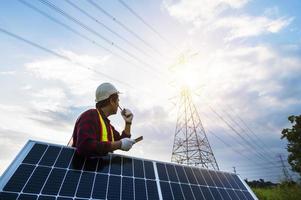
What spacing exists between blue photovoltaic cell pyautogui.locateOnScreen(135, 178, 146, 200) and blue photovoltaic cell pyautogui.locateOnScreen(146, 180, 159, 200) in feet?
0.30

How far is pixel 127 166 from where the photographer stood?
525 cm

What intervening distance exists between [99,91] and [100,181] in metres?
2.50

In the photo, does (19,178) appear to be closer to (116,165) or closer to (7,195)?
(7,195)

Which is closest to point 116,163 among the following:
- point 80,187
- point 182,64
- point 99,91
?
point 80,187

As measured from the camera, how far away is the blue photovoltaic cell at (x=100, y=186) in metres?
4.04

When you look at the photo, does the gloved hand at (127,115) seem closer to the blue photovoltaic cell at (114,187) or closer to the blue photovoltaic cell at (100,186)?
the blue photovoltaic cell at (114,187)

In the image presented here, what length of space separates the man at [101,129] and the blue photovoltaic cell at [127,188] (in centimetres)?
61

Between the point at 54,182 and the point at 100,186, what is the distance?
77 centimetres

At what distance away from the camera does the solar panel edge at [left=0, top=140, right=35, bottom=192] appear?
371 centimetres

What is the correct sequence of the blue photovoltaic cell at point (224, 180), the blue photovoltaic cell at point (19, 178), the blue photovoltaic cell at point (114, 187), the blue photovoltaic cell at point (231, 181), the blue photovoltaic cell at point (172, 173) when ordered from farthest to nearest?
the blue photovoltaic cell at point (231, 181), the blue photovoltaic cell at point (224, 180), the blue photovoltaic cell at point (172, 173), the blue photovoltaic cell at point (114, 187), the blue photovoltaic cell at point (19, 178)

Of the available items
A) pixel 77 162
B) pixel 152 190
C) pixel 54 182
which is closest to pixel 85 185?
pixel 54 182

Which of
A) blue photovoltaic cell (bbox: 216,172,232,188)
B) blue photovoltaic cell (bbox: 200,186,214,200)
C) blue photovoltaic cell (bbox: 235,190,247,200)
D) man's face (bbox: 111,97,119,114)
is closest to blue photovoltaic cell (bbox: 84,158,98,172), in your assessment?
man's face (bbox: 111,97,119,114)

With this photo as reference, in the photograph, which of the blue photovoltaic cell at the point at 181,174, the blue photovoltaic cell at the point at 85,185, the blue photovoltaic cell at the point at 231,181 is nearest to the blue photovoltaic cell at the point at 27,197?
the blue photovoltaic cell at the point at 85,185

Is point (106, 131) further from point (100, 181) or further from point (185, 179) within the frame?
point (185, 179)
